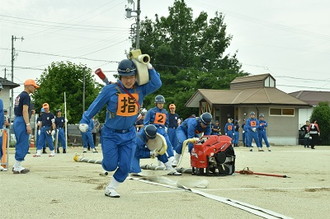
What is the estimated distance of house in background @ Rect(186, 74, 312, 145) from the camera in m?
42.5

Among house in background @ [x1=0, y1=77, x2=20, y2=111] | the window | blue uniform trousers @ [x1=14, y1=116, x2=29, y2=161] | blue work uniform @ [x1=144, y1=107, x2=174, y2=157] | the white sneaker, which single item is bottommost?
the white sneaker

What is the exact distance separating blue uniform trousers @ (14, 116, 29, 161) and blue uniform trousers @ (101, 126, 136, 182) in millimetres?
4523

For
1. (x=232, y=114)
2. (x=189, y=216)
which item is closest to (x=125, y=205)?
(x=189, y=216)

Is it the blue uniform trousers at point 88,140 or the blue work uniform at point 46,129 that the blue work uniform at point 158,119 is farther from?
the blue uniform trousers at point 88,140

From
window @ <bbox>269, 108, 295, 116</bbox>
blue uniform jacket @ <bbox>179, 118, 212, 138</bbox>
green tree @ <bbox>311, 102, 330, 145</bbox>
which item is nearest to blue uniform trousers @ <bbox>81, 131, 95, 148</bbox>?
blue uniform jacket @ <bbox>179, 118, 212, 138</bbox>

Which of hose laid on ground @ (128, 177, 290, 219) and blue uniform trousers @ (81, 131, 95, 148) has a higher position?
blue uniform trousers @ (81, 131, 95, 148)

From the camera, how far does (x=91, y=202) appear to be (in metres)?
7.79

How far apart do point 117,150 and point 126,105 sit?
0.73 metres

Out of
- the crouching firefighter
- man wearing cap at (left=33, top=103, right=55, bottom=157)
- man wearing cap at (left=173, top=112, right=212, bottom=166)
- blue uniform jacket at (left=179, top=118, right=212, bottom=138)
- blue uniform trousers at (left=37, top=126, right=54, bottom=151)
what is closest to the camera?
the crouching firefighter

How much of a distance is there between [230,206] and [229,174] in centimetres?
511

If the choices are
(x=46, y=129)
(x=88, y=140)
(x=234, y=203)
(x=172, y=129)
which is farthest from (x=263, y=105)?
(x=234, y=203)

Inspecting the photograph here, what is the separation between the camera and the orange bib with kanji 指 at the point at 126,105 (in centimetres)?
845

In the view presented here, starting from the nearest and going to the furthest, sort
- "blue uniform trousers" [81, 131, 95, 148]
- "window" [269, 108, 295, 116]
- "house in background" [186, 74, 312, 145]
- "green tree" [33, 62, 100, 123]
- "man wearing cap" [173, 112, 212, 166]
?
"man wearing cap" [173, 112, 212, 166]
"blue uniform trousers" [81, 131, 95, 148]
"house in background" [186, 74, 312, 145]
"window" [269, 108, 295, 116]
"green tree" [33, 62, 100, 123]

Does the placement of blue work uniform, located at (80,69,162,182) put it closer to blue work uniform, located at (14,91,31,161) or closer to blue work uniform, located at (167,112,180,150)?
blue work uniform, located at (14,91,31,161)
